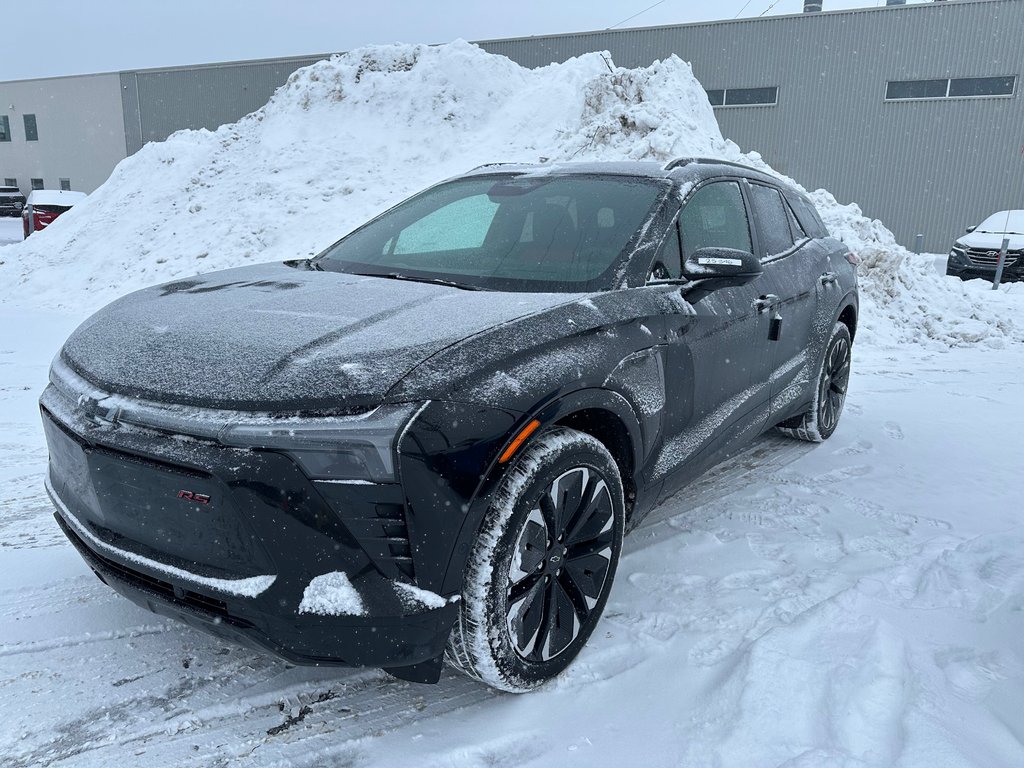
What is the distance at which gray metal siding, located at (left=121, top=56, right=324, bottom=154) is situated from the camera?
88.1 ft

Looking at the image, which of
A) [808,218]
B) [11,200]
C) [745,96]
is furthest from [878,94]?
[11,200]

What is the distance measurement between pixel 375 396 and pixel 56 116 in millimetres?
41248

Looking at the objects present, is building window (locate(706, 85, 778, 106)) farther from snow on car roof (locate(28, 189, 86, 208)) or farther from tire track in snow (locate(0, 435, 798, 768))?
tire track in snow (locate(0, 435, 798, 768))

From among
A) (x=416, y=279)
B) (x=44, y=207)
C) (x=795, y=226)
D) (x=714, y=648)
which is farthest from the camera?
(x=44, y=207)

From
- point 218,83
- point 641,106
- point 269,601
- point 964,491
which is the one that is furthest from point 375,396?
point 218,83

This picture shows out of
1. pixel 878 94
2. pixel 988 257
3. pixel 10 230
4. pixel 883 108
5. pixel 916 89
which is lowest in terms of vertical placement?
pixel 10 230

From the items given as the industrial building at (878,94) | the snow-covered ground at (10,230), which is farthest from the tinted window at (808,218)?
the snow-covered ground at (10,230)

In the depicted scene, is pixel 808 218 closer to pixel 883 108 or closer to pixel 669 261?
pixel 669 261

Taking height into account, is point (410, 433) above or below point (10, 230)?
above

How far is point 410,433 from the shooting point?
6.28 ft

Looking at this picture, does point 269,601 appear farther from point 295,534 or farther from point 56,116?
point 56,116

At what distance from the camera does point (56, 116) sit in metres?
35.6

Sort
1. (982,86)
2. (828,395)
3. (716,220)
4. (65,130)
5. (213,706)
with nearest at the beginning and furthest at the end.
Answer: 1. (213,706)
2. (716,220)
3. (828,395)
4. (982,86)
5. (65,130)

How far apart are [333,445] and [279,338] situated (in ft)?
1.57
